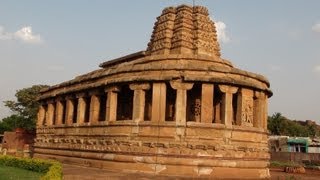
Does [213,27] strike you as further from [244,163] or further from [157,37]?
[244,163]

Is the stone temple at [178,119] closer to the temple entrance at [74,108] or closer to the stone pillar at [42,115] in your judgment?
the temple entrance at [74,108]

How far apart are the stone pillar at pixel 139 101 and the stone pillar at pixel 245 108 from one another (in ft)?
12.5

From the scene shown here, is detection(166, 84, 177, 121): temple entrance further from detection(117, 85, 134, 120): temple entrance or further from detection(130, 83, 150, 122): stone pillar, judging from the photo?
detection(117, 85, 134, 120): temple entrance

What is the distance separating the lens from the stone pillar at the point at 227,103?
15.6 meters

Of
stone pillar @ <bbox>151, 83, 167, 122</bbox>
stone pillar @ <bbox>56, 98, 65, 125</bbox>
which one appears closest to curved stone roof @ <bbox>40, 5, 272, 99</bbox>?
stone pillar @ <bbox>151, 83, 167, 122</bbox>

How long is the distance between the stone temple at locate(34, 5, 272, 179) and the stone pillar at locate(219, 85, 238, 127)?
0.13ft

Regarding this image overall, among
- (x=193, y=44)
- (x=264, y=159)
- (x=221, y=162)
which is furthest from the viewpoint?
(x=193, y=44)

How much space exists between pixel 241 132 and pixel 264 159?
1.96 m

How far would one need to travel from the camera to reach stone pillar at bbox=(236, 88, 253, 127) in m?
16.1

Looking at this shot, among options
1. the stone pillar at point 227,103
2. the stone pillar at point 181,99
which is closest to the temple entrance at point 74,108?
the stone pillar at point 181,99

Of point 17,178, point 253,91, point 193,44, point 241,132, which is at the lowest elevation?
point 17,178

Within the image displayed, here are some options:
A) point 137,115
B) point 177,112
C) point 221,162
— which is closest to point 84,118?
point 137,115

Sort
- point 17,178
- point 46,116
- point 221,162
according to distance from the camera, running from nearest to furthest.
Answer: point 17,178 → point 221,162 → point 46,116

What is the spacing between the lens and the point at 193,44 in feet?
65.7
